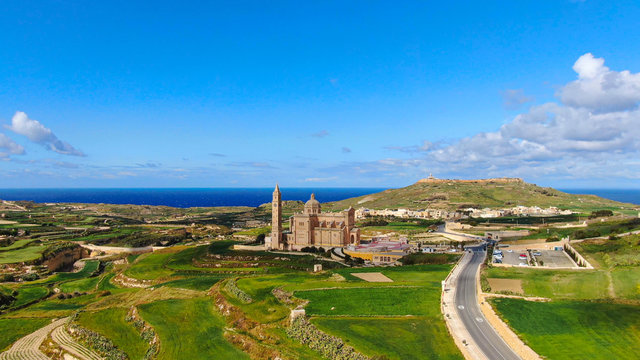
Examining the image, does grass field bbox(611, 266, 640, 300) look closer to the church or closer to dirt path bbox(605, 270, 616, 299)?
dirt path bbox(605, 270, 616, 299)

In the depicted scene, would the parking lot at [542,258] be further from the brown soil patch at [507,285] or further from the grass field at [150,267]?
the grass field at [150,267]

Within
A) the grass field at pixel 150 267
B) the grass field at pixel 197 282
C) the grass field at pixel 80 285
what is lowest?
the grass field at pixel 80 285

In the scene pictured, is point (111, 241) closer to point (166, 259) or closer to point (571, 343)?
point (166, 259)

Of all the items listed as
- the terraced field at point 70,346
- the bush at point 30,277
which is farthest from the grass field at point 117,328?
the bush at point 30,277

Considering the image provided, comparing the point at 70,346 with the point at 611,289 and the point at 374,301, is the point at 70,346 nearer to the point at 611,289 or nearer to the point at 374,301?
the point at 374,301

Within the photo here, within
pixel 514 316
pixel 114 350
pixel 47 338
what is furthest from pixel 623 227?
pixel 47 338

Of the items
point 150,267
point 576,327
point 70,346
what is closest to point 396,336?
point 576,327
